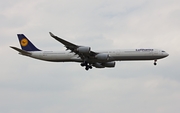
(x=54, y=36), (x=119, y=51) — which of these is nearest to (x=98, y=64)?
(x=119, y=51)

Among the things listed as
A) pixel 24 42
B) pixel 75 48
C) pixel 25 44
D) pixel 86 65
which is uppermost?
pixel 24 42

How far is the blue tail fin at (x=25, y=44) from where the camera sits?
8712cm

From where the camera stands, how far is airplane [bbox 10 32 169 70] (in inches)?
3039

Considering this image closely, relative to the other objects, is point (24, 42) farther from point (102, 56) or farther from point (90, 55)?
point (102, 56)

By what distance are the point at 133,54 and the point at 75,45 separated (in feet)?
29.0

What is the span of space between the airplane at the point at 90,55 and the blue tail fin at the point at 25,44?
204cm

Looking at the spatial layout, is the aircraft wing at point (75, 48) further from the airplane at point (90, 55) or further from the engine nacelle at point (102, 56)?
the engine nacelle at point (102, 56)

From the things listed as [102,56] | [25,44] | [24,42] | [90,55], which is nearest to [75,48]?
[90,55]

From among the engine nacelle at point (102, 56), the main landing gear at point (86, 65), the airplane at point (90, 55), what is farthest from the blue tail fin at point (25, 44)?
the engine nacelle at point (102, 56)

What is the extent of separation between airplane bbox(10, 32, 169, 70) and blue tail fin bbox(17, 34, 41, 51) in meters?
2.04

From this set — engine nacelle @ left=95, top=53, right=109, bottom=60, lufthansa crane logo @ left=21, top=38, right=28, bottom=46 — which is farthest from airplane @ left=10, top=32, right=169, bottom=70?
lufthansa crane logo @ left=21, top=38, right=28, bottom=46

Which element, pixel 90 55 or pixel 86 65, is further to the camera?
pixel 86 65

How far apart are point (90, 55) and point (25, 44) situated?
14.9m

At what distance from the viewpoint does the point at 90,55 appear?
259 feet
